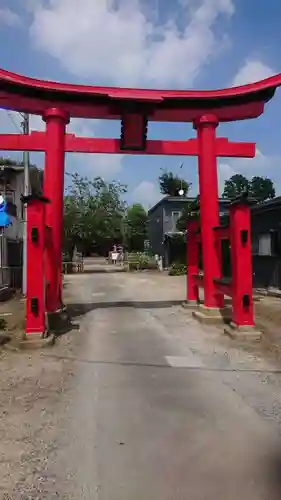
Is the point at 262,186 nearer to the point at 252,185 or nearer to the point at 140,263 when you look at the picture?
the point at 252,185

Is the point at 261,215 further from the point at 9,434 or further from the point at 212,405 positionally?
the point at 9,434

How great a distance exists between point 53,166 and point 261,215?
10.5 meters

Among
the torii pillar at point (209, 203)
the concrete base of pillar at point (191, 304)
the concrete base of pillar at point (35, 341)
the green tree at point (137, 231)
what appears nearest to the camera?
the concrete base of pillar at point (35, 341)

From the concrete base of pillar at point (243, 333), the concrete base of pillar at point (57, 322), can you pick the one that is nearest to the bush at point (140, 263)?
the concrete base of pillar at point (57, 322)

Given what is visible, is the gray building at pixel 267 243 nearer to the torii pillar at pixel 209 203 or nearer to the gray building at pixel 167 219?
the torii pillar at pixel 209 203

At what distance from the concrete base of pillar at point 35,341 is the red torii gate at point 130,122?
1.85m

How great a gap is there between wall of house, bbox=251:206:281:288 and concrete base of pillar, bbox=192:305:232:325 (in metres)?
6.77

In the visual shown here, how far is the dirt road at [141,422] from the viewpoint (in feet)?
11.2

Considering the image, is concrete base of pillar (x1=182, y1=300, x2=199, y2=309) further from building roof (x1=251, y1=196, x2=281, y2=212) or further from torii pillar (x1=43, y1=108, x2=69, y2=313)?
building roof (x1=251, y1=196, x2=281, y2=212)


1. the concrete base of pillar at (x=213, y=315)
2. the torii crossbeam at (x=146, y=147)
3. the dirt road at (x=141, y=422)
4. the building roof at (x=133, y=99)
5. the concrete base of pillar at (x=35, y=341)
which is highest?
the building roof at (x=133, y=99)

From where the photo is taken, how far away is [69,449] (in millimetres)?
4043

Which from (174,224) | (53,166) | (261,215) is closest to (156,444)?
(53,166)

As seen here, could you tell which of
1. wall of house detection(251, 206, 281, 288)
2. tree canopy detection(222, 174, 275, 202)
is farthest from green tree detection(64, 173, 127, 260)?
tree canopy detection(222, 174, 275, 202)

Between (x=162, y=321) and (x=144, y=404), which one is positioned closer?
(x=144, y=404)
